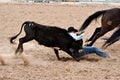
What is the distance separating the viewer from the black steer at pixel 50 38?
916 cm

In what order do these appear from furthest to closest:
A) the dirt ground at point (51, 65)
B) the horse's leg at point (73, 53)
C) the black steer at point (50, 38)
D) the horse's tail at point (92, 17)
→ the horse's tail at point (92, 17) → the horse's leg at point (73, 53) → the black steer at point (50, 38) → the dirt ground at point (51, 65)

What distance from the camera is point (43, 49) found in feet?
36.3

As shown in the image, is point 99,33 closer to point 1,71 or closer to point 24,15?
point 1,71

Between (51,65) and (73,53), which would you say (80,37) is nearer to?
(73,53)

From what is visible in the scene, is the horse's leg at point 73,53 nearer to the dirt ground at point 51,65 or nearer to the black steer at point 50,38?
the black steer at point 50,38

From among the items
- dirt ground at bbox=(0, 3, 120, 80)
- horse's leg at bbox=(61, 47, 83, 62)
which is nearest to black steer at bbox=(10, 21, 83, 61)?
horse's leg at bbox=(61, 47, 83, 62)

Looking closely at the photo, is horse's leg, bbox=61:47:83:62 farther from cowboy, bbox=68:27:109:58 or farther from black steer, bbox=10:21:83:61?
cowboy, bbox=68:27:109:58

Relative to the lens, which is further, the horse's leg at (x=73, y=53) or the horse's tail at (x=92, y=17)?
the horse's tail at (x=92, y=17)

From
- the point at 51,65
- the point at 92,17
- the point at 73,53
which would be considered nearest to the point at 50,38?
the point at 73,53

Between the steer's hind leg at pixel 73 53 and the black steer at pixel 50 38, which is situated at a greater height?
the black steer at pixel 50 38

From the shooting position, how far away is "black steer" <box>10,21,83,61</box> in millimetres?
9156

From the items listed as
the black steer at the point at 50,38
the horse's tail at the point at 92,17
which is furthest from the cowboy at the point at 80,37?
the horse's tail at the point at 92,17

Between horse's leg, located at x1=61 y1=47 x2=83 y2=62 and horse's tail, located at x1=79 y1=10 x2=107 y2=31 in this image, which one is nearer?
horse's leg, located at x1=61 y1=47 x2=83 y2=62

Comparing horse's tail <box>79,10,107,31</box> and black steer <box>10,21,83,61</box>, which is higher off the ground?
black steer <box>10,21,83,61</box>
